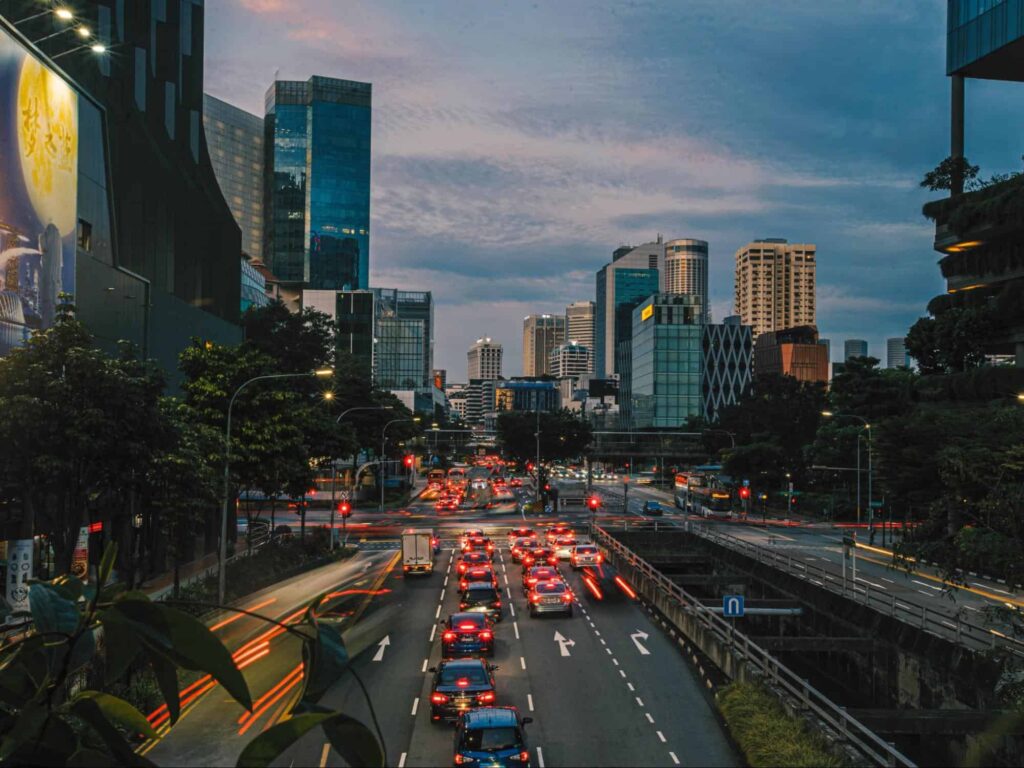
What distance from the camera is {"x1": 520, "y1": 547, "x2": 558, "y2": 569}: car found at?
56750mm

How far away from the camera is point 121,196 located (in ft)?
175

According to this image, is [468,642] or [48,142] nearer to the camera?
[468,642]

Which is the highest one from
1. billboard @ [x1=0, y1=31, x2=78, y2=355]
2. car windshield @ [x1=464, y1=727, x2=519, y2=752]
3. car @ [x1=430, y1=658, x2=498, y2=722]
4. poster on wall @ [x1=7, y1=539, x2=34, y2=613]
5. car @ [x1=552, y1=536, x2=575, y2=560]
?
billboard @ [x1=0, y1=31, x2=78, y2=355]

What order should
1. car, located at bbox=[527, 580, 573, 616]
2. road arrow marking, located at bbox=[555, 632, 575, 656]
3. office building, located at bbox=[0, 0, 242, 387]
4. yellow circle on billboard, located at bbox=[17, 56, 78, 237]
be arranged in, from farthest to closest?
car, located at bbox=[527, 580, 573, 616] < office building, located at bbox=[0, 0, 242, 387] < yellow circle on billboard, located at bbox=[17, 56, 78, 237] < road arrow marking, located at bbox=[555, 632, 575, 656]

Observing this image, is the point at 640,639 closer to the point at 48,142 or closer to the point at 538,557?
the point at 538,557

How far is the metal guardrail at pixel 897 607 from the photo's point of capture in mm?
30539

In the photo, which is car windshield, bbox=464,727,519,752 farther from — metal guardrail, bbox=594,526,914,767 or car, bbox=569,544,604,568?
car, bbox=569,544,604,568

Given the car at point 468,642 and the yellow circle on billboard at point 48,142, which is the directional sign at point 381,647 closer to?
the car at point 468,642

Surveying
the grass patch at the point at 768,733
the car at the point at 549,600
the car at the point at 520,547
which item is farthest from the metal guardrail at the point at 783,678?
the car at the point at 520,547

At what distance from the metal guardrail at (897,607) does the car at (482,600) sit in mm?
15799

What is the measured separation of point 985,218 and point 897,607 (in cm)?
4327

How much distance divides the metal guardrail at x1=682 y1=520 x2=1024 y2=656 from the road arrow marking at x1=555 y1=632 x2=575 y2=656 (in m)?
12.2

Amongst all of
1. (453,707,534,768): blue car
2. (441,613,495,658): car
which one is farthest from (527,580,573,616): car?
(453,707,534,768): blue car

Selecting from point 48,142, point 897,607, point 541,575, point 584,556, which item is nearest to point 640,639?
point 541,575
